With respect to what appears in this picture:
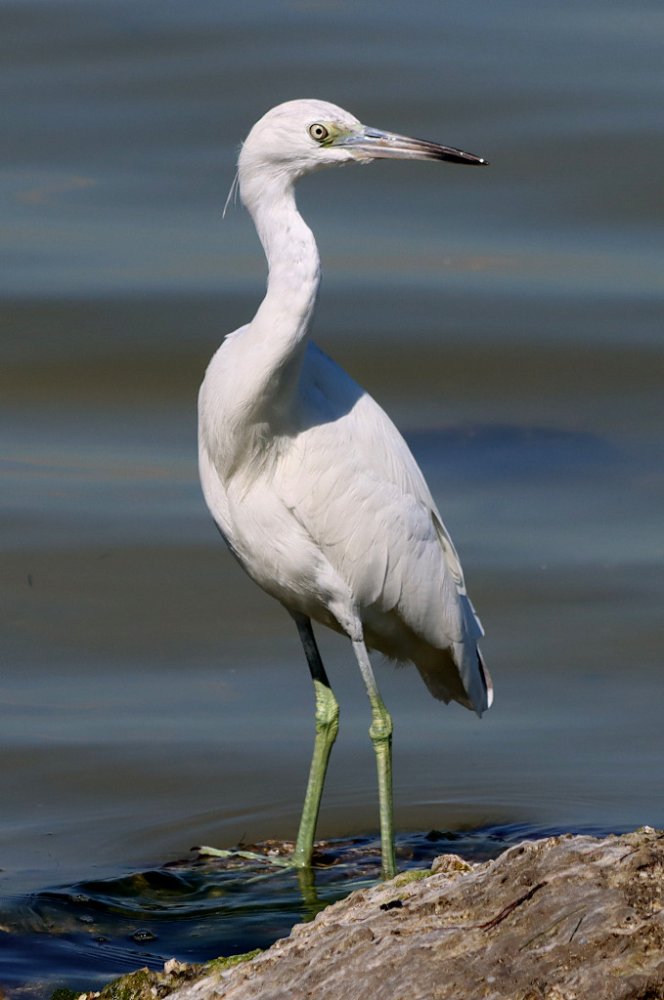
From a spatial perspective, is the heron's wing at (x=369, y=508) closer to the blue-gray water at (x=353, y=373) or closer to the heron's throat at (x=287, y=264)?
the heron's throat at (x=287, y=264)

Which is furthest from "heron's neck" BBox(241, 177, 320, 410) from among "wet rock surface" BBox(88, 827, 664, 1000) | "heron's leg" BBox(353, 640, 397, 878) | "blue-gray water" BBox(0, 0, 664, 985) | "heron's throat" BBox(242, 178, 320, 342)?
"wet rock surface" BBox(88, 827, 664, 1000)

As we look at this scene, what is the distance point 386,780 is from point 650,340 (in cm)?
606

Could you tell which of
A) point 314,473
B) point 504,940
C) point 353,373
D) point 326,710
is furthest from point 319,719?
point 353,373

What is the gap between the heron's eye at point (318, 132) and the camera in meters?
5.47

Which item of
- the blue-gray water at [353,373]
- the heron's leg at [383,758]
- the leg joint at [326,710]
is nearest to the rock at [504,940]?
the blue-gray water at [353,373]

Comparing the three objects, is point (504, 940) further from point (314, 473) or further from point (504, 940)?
point (314, 473)

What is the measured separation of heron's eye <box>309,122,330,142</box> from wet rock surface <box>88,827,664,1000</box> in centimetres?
275

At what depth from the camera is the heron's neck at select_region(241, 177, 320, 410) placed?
17.7 feet

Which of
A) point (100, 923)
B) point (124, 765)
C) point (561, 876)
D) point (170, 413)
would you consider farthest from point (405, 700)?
point (561, 876)

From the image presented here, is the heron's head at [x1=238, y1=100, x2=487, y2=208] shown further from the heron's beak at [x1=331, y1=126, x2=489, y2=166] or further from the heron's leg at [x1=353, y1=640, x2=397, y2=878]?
the heron's leg at [x1=353, y1=640, x2=397, y2=878]

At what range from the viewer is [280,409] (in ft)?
18.6

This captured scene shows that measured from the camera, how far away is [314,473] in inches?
223

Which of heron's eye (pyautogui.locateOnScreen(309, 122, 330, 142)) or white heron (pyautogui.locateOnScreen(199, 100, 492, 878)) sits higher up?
heron's eye (pyautogui.locateOnScreen(309, 122, 330, 142))

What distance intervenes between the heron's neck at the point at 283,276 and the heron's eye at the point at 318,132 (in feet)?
0.59
